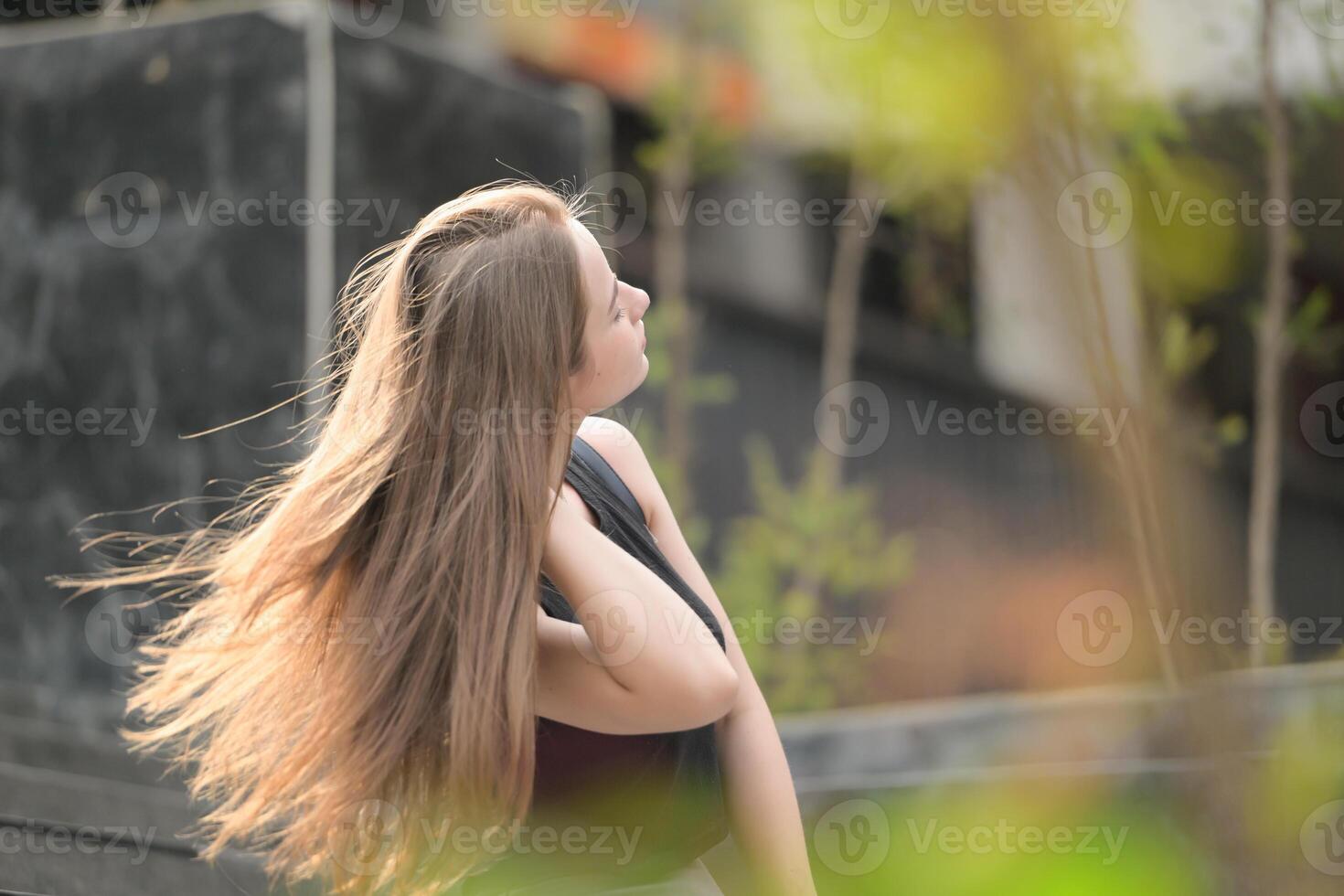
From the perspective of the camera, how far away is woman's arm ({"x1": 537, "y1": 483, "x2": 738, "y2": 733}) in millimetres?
1332

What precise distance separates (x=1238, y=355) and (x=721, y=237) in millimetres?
3009

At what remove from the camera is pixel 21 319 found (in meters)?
3.80

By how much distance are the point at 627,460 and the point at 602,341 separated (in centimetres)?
27

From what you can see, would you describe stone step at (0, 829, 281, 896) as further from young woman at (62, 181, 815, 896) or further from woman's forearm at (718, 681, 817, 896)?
woman's forearm at (718, 681, 817, 896)

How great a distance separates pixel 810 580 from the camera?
5.04m

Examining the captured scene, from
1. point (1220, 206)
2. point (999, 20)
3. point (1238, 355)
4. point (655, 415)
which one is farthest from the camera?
point (1238, 355)

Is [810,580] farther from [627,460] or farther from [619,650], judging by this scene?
[619,650]

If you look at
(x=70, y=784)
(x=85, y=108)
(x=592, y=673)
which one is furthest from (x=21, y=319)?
(x=592, y=673)

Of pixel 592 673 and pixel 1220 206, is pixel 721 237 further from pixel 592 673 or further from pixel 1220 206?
pixel 592 673

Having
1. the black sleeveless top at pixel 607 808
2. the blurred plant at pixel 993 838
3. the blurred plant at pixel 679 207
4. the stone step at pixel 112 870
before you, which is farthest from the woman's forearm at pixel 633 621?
the blurred plant at pixel 679 207

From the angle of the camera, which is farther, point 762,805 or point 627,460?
point 627,460

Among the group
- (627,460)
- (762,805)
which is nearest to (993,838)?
(762,805)

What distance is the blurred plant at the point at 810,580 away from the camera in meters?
4.89


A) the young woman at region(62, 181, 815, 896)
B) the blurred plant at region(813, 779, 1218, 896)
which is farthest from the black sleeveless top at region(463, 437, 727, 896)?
the blurred plant at region(813, 779, 1218, 896)
